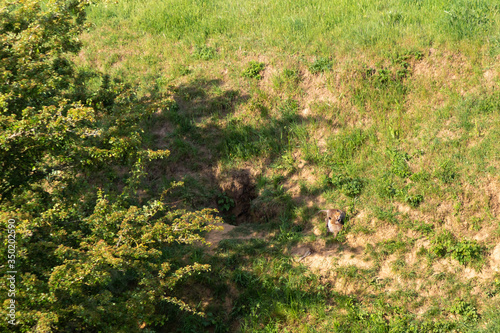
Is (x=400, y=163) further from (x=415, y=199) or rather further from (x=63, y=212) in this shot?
(x=63, y=212)

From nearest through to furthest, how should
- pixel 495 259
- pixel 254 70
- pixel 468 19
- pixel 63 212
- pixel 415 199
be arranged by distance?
pixel 63 212
pixel 495 259
pixel 415 199
pixel 468 19
pixel 254 70

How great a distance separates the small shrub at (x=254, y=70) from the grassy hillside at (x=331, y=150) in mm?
47

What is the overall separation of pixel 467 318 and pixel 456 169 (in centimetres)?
238

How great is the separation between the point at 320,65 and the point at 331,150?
2.01m

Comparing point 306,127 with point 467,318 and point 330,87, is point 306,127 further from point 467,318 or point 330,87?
point 467,318

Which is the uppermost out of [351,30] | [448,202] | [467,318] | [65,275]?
[351,30]

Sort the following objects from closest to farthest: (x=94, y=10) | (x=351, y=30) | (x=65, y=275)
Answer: (x=65, y=275)
(x=351, y=30)
(x=94, y=10)

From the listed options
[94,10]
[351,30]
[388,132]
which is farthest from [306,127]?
[94,10]

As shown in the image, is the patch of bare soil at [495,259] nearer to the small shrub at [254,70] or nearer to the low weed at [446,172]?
the low weed at [446,172]

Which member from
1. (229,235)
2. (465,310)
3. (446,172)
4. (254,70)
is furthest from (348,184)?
(254,70)

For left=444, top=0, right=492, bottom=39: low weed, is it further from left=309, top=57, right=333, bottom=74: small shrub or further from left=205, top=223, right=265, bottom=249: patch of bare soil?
left=205, top=223, right=265, bottom=249: patch of bare soil

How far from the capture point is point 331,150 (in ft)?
28.5

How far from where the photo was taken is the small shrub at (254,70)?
1014 cm

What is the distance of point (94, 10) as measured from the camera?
13180mm
